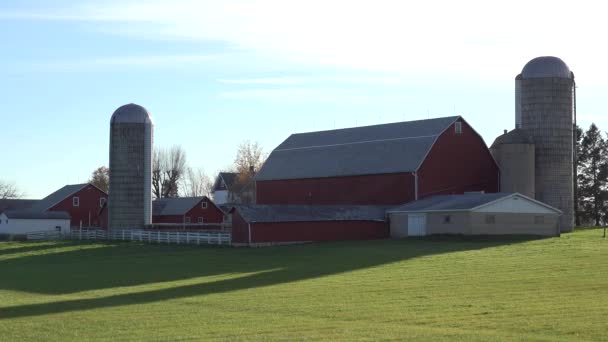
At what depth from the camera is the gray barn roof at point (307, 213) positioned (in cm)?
5950

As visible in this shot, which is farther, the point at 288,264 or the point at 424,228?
the point at 424,228

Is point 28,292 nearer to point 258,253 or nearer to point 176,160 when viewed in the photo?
point 258,253

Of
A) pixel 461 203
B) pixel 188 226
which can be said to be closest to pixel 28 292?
pixel 461 203

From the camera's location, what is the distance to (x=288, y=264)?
145ft

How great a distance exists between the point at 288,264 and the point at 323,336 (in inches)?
888

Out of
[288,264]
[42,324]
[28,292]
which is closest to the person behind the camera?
[42,324]

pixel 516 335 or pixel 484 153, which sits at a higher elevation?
pixel 484 153

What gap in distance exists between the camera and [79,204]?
9325cm

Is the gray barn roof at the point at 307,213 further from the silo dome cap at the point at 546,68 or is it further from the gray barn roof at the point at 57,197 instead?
the gray barn roof at the point at 57,197

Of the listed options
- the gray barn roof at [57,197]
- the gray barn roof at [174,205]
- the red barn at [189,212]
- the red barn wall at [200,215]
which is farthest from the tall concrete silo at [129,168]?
the gray barn roof at [57,197]

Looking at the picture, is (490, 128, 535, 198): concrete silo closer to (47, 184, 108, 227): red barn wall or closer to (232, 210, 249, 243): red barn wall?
(232, 210, 249, 243): red barn wall

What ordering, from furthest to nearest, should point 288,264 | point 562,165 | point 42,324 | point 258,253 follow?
point 562,165 < point 258,253 < point 288,264 < point 42,324

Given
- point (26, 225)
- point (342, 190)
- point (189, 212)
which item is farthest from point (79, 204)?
point (342, 190)

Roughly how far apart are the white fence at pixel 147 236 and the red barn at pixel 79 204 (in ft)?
37.3
